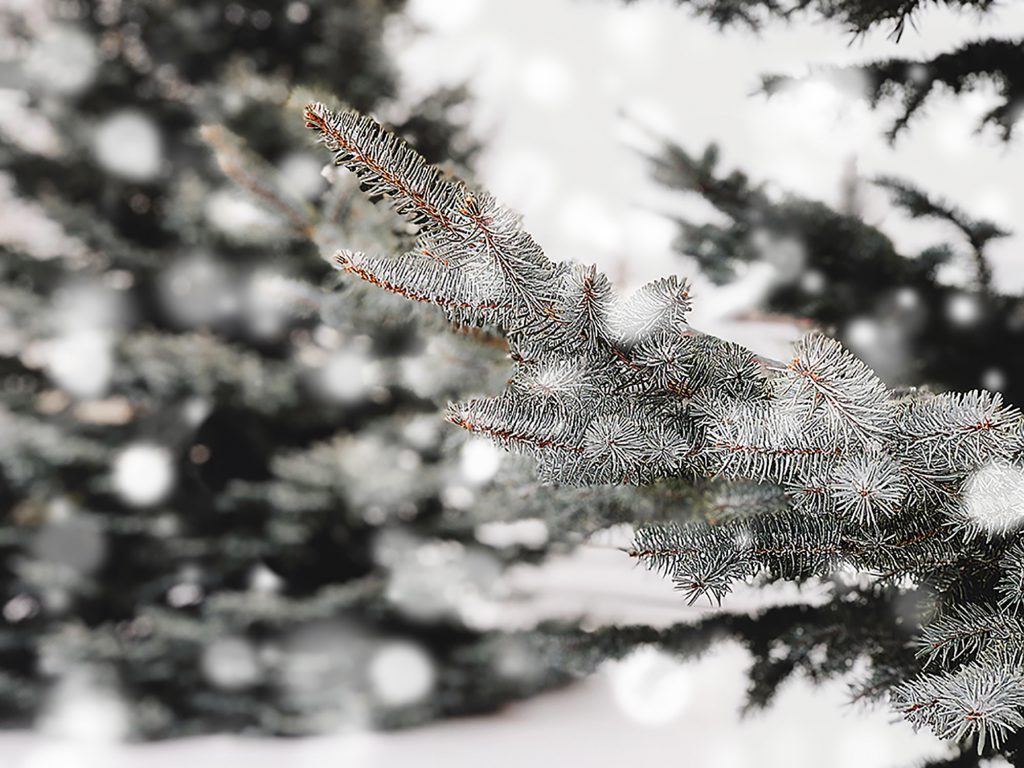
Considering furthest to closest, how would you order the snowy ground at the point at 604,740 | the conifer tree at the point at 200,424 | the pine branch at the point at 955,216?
the conifer tree at the point at 200,424 < the snowy ground at the point at 604,740 < the pine branch at the point at 955,216

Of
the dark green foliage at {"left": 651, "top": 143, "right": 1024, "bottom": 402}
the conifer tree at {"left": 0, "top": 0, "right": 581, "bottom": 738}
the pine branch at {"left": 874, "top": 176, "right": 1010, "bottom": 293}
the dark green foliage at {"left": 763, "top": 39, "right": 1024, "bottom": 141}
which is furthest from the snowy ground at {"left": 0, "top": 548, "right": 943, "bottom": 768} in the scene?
the dark green foliage at {"left": 763, "top": 39, "right": 1024, "bottom": 141}

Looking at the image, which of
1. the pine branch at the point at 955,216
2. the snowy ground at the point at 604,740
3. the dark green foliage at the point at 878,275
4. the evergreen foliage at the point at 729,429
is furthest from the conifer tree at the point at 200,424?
the evergreen foliage at the point at 729,429

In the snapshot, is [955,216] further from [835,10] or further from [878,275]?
[835,10]

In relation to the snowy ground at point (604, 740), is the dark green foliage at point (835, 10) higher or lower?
higher

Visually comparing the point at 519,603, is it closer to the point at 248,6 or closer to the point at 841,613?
the point at 841,613

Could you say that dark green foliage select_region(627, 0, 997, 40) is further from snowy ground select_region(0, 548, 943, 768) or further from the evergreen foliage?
snowy ground select_region(0, 548, 943, 768)

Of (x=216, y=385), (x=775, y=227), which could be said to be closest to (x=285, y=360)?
(x=216, y=385)

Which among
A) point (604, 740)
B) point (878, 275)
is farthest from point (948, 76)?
point (604, 740)

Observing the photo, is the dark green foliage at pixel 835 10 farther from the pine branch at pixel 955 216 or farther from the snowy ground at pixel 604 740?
the snowy ground at pixel 604 740

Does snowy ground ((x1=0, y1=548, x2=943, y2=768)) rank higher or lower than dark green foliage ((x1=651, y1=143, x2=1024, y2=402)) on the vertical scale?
lower

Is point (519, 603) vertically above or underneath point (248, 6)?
underneath

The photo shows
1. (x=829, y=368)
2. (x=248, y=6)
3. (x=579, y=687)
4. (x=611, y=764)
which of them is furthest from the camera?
(x=579, y=687)
